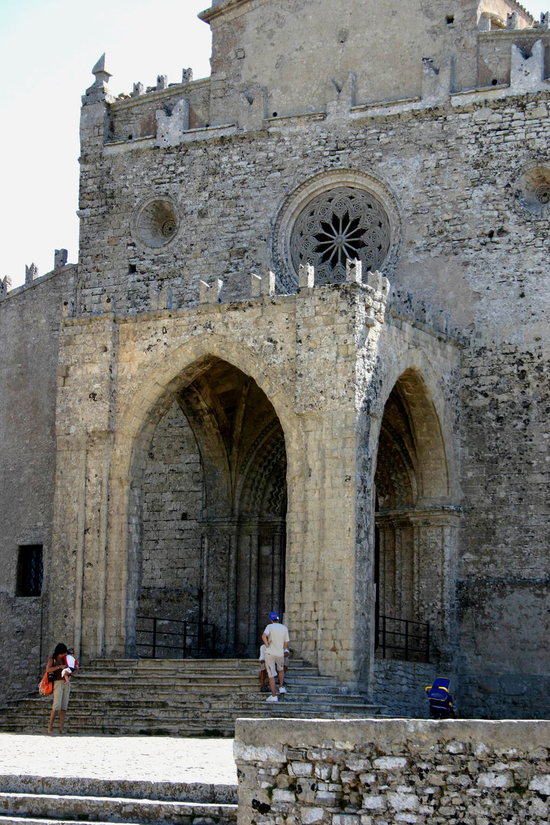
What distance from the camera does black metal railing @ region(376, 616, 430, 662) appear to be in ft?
66.6

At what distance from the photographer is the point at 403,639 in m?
20.8

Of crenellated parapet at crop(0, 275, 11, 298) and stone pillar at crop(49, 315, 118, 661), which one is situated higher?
crenellated parapet at crop(0, 275, 11, 298)

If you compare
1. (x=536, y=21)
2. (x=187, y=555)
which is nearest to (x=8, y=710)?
(x=187, y=555)

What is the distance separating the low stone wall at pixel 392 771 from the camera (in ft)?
30.8

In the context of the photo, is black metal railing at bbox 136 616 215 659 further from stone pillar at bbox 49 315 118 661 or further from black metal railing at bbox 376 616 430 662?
black metal railing at bbox 376 616 430 662

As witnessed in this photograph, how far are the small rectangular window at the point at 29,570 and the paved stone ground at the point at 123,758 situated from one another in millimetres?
8388

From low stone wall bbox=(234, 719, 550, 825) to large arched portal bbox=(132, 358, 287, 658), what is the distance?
1186 centimetres

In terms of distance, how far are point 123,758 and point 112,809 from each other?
1.80 m

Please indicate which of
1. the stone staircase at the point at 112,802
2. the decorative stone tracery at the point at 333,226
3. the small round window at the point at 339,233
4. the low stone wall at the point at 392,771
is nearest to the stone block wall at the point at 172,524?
the decorative stone tracery at the point at 333,226

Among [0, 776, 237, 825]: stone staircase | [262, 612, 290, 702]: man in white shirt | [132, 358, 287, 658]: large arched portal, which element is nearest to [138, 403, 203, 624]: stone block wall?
[132, 358, 287, 658]: large arched portal

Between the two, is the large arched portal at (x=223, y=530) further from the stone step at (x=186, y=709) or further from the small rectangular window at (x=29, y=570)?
the stone step at (x=186, y=709)

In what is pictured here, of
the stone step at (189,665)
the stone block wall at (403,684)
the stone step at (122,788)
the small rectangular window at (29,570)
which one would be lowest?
the stone step at (122,788)

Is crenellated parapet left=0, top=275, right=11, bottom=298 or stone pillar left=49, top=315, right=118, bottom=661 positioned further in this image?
crenellated parapet left=0, top=275, right=11, bottom=298

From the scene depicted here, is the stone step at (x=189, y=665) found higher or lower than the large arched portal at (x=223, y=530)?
lower
